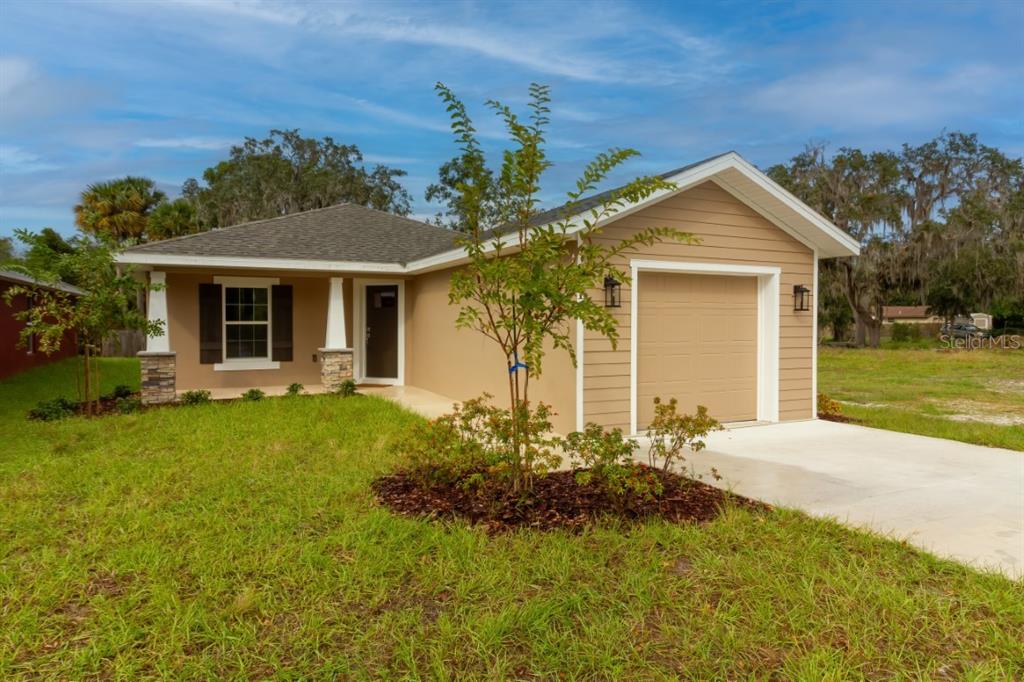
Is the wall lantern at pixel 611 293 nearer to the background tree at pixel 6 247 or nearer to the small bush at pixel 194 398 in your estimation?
the small bush at pixel 194 398

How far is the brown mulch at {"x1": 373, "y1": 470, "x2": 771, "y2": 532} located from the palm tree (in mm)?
22479

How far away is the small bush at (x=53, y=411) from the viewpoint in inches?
329

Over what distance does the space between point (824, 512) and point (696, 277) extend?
4247mm

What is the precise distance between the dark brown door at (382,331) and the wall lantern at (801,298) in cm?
733

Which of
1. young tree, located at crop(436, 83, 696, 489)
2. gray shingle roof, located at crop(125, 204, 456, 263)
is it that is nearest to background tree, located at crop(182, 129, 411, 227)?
gray shingle roof, located at crop(125, 204, 456, 263)

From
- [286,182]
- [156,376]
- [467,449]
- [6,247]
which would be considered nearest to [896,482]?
[467,449]

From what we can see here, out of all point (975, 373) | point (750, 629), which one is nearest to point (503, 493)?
point (750, 629)

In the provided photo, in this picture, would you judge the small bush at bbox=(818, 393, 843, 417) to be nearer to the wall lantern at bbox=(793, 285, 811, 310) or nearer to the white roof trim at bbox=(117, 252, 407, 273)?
the wall lantern at bbox=(793, 285, 811, 310)

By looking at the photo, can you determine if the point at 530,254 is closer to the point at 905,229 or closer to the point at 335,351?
the point at 335,351

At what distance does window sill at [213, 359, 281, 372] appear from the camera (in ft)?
37.8

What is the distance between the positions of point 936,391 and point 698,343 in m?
8.69

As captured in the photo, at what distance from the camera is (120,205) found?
74.1 feet

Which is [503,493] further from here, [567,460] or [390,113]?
[390,113]

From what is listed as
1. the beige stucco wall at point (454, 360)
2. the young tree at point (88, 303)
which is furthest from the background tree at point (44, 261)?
the beige stucco wall at point (454, 360)
